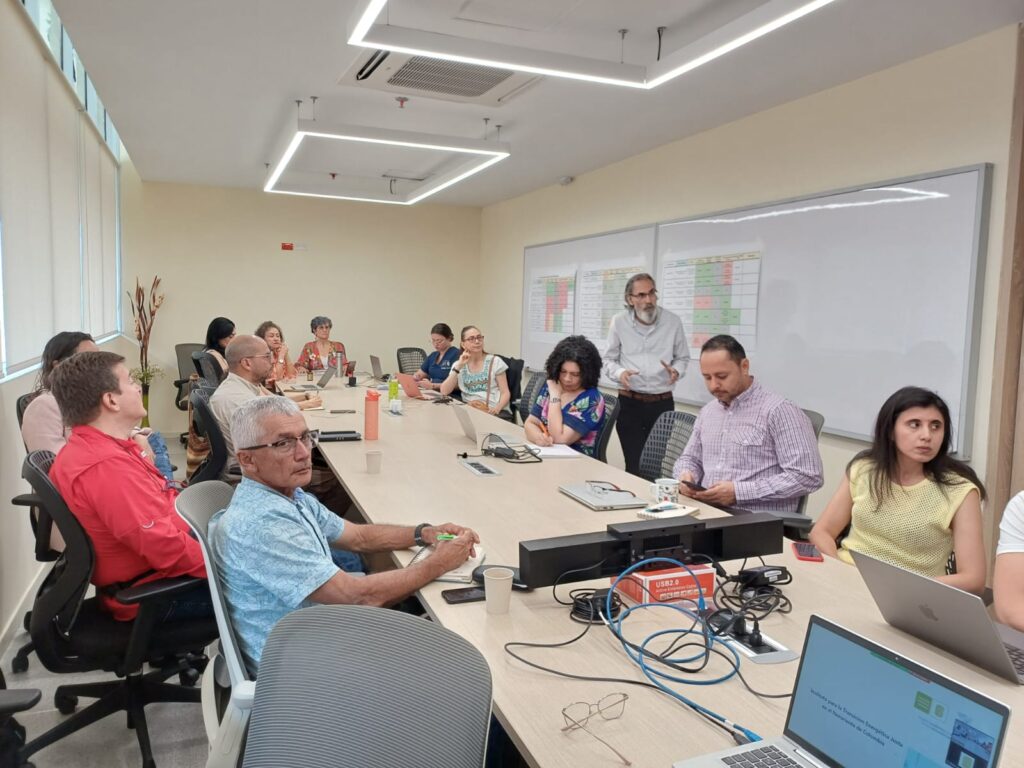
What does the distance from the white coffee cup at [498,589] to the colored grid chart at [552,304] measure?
5433mm

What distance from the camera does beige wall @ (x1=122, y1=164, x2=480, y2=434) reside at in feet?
25.6

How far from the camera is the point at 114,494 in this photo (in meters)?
1.97

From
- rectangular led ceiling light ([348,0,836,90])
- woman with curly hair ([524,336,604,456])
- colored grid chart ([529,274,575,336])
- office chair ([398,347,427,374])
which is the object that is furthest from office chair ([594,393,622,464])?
office chair ([398,347,427,374])

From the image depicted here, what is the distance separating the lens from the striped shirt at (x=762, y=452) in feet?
8.89

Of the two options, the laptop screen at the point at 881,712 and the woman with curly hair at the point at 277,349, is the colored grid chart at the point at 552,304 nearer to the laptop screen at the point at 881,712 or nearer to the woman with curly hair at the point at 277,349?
the woman with curly hair at the point at 277,349

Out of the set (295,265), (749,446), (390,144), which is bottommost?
(749,446)

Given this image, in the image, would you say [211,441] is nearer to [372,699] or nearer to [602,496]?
[602,496]

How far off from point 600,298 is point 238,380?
3618mm

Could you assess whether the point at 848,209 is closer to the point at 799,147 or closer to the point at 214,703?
the point at 799,147

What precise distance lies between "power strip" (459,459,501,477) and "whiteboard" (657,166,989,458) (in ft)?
6.76

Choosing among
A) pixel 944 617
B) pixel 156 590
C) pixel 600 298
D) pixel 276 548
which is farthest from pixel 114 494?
pixel 600 298

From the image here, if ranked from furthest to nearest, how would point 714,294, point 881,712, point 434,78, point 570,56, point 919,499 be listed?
point 714,294
point 434,78
point 570,56
point 919,499
point 881,712

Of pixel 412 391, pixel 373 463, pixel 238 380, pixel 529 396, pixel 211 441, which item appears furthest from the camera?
pixel 412 391

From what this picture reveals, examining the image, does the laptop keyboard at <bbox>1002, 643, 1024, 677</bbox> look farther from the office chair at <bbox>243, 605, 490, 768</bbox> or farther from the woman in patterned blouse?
the woman in patterned blouse
